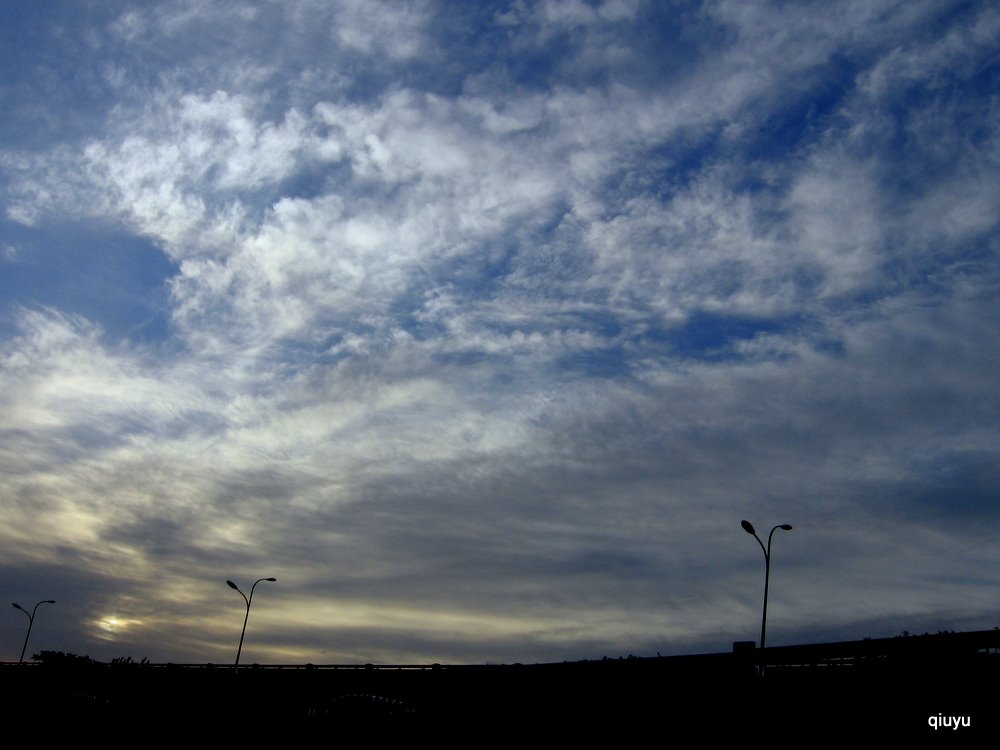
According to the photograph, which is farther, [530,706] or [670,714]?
[530,706]

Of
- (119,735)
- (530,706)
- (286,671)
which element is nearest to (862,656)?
(530,706)

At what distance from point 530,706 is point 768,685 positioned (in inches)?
994

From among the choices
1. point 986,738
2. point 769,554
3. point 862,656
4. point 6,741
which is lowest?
point 6,741

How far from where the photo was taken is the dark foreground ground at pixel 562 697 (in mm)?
42844

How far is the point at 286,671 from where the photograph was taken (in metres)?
76.7

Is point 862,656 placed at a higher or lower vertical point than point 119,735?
higher

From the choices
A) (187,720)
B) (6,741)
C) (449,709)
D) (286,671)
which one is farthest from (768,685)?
(6,741)

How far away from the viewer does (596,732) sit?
60.7 meters

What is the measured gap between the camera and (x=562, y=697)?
6288cm

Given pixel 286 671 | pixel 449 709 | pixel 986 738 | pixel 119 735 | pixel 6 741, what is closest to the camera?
pixel 986 738

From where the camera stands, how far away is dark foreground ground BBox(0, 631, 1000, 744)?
1687 inches

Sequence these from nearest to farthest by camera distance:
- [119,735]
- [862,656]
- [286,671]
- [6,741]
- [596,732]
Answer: [862,656] → [596,732] → [286,671] → [119,735] → [6,741]

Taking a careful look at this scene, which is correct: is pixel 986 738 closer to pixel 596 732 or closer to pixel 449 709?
pixel 596 732

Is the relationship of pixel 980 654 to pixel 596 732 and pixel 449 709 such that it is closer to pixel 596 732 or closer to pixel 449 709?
pixel 596 732
